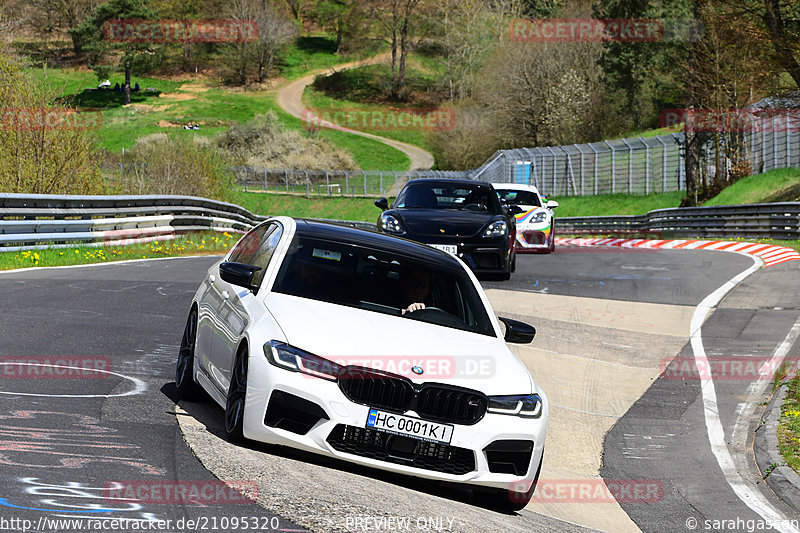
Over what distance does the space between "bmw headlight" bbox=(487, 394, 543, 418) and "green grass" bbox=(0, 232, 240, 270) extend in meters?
12.9

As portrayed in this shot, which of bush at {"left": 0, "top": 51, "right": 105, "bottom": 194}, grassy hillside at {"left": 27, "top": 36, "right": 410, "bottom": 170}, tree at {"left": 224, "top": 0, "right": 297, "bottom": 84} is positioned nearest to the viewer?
bush at {"left": 0, "top": 51, "right": 105, "bottom": 194}

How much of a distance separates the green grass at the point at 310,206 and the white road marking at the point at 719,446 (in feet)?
182

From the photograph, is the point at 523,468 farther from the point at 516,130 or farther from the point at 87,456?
the point at 516,130

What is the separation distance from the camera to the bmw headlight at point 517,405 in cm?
610

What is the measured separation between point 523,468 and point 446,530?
1232 mm

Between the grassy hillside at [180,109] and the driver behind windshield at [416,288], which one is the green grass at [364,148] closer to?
the grassy hillside at [180,109]

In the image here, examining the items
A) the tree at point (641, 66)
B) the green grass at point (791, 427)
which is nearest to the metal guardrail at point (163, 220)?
the green grass at point (791, 427)

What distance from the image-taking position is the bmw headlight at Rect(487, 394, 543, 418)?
6102 millimetres

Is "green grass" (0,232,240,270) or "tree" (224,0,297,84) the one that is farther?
"tree" (224,0,297,84)

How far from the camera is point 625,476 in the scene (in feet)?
26.0

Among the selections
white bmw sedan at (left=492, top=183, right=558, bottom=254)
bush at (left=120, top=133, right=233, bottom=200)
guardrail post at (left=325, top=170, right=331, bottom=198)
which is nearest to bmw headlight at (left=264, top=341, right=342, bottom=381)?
white bmw sedan at (left=492, top=183, right=558, bottom=254)

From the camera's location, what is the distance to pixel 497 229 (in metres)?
16.6

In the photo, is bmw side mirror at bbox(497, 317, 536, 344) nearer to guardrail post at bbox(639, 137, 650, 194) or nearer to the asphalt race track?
the asphalt race track

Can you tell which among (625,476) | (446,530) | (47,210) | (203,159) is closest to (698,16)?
(203,159)
